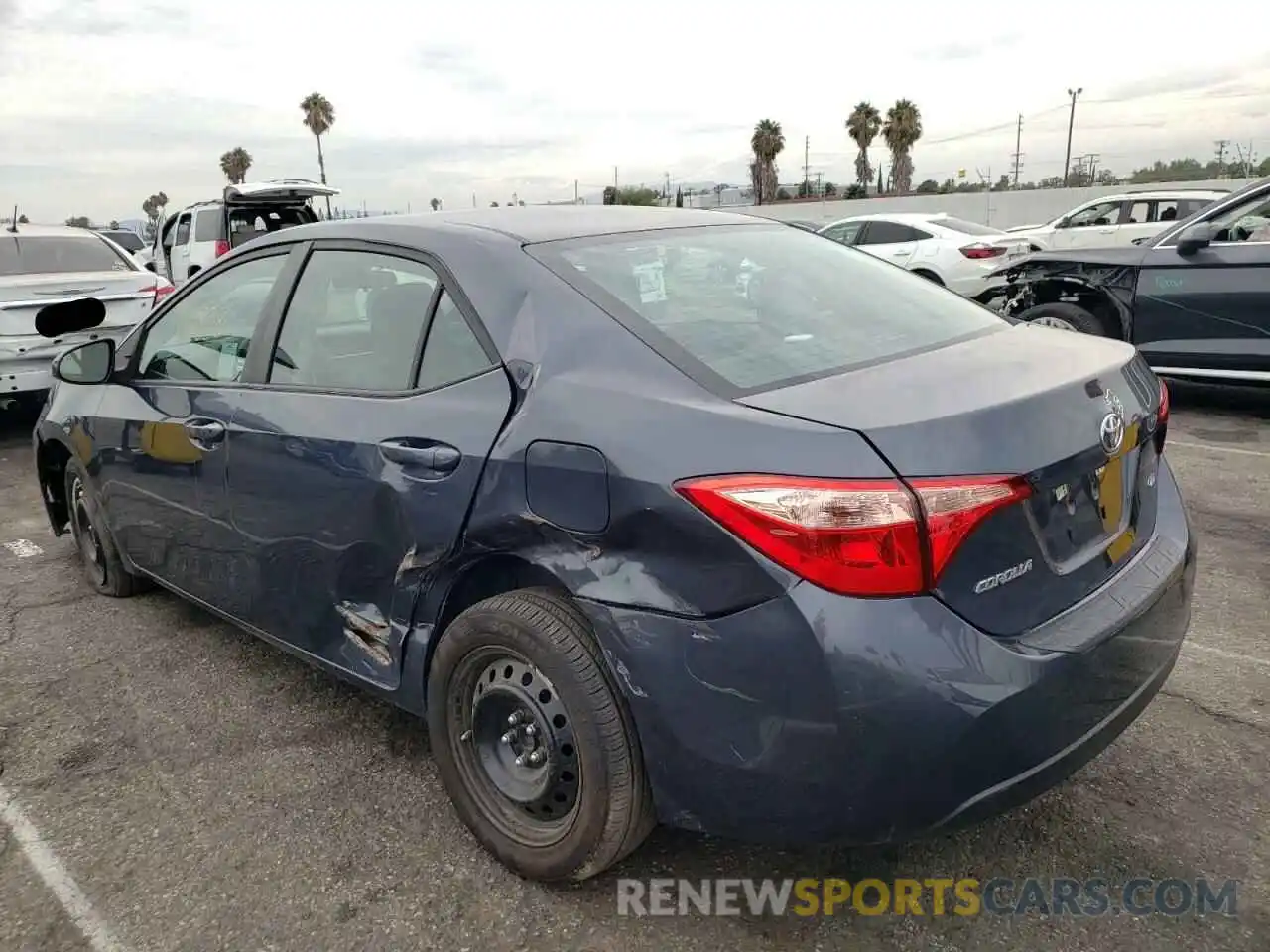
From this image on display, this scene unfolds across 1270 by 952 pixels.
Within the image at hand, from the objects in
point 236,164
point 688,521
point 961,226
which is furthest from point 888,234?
point 236,164

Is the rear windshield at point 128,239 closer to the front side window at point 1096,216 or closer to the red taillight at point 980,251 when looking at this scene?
the red taillight at point 980,251

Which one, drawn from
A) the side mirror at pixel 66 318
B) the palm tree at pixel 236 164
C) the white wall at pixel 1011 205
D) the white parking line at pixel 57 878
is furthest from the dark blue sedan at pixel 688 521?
the palm tree at pixel 236 164

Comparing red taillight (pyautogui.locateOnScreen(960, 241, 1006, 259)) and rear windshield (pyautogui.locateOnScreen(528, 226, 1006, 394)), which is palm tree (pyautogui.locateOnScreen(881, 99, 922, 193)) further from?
rear windshield (pyautogui.locateOnScreen(528, 226, 1006, 394))

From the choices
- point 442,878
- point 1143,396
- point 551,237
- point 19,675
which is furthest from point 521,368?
point 19,675

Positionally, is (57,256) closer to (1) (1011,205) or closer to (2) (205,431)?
(2) (205,431)

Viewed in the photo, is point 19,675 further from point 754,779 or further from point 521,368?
point 754,779

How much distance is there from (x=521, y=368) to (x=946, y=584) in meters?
1.07

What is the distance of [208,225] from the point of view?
15.0m

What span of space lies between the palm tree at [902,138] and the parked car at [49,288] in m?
48.8

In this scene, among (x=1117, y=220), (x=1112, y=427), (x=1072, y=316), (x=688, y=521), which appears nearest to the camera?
(x=688, y=521)

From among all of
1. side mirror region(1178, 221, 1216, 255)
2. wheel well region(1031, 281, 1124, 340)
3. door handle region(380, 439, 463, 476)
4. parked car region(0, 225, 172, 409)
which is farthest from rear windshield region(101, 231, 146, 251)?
door handle region(380, 439, 463, 476)

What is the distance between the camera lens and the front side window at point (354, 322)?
267 cm

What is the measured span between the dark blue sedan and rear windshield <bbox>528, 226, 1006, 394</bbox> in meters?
0.01

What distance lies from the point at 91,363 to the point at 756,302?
8.79 feet
